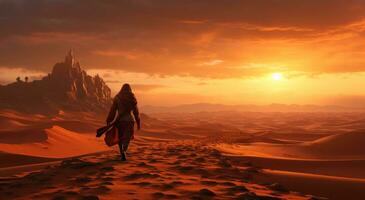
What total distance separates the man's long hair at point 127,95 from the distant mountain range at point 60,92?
87.7 meters

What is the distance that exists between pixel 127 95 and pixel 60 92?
99746 millimetres

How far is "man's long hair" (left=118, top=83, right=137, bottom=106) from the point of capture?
10.0 meters

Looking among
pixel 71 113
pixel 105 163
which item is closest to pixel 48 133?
pixel 105 163

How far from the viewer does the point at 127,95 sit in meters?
10.1

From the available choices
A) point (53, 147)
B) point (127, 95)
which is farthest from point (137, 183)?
point (53, 147)

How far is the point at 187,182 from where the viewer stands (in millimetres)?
6875

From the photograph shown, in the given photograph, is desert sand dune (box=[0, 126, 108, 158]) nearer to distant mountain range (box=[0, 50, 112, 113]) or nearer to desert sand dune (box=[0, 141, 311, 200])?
desert sand dune (box=[0, 141, 311, 200])

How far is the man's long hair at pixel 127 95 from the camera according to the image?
10025 millimetres

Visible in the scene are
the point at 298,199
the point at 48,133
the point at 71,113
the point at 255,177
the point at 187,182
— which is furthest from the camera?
the point at 71,113

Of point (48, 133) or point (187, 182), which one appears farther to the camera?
point (48, 133)

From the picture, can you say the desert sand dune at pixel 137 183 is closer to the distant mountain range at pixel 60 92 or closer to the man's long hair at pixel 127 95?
the man's long hair at pixel 127 95

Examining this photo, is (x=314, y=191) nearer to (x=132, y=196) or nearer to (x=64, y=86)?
(x=132, y=196)

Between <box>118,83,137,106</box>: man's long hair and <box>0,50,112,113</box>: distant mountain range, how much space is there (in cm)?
8773

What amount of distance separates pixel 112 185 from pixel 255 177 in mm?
3540
